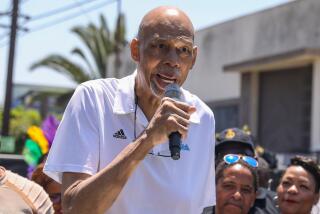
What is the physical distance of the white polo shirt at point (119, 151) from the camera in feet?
8.35

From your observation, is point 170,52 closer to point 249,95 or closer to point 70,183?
point 70,183

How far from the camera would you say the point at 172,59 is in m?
2.54

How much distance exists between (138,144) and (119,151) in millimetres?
248

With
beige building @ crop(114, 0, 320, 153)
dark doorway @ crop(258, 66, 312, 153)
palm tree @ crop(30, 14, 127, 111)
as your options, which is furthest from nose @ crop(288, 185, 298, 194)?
palm tree @ crop(30, 14, 127, 111)

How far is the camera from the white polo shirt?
2.54 m

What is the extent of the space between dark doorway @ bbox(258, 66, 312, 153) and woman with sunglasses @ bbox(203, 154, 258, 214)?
33.5 ft

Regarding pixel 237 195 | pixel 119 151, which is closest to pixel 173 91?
pixel 119 151

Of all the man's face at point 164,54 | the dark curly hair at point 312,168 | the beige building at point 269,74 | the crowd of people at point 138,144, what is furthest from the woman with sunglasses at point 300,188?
the beige building at point 269,74

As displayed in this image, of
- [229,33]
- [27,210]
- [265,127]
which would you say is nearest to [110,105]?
[27,210]

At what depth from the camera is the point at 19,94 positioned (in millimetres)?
48844

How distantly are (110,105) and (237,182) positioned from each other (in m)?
1.84

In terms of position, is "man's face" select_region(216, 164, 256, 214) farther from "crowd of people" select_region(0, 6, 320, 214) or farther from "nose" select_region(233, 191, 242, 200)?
"crowd of people" select_region(0, 6, 320, 214)

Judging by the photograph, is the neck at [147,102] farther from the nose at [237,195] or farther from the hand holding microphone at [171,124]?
the nose at [237,195]

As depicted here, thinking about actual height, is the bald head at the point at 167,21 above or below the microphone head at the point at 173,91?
above
